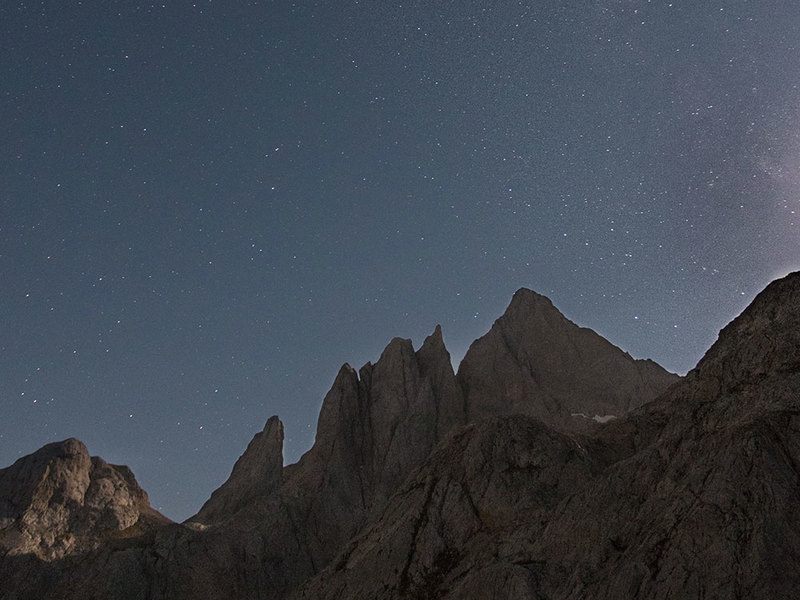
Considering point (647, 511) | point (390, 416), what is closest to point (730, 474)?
point (647, 511)

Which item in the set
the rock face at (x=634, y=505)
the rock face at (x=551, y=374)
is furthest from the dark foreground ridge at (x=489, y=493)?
the rock face at (x=551, y=374)

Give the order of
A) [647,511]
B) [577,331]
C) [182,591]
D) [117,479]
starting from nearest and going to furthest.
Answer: [647,511] < [182,591] < [117,479] < [577,331]

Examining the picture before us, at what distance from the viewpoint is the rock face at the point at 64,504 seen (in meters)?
69.4

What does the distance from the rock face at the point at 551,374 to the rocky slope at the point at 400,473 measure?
23 centimetres

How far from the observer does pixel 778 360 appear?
37.4 meters

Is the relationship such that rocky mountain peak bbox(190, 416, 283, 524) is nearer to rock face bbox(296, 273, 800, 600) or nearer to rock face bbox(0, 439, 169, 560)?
rock face bbox(0, 439, 169, 560)

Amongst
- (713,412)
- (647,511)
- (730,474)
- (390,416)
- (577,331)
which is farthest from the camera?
(577,331)

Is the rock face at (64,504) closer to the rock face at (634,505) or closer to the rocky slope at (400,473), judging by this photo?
the rocky slope at (400,473)

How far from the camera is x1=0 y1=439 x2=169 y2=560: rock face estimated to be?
69.4m

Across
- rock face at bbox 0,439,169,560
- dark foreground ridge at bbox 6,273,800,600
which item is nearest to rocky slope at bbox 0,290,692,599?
dark foreground ridge at bbox 6,273,800,600

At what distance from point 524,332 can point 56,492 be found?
6708cm

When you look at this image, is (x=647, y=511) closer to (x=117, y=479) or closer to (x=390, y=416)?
(x=390, y=416)

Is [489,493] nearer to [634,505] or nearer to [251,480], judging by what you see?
[634,505]

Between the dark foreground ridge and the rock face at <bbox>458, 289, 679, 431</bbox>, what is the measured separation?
1.05 ft
